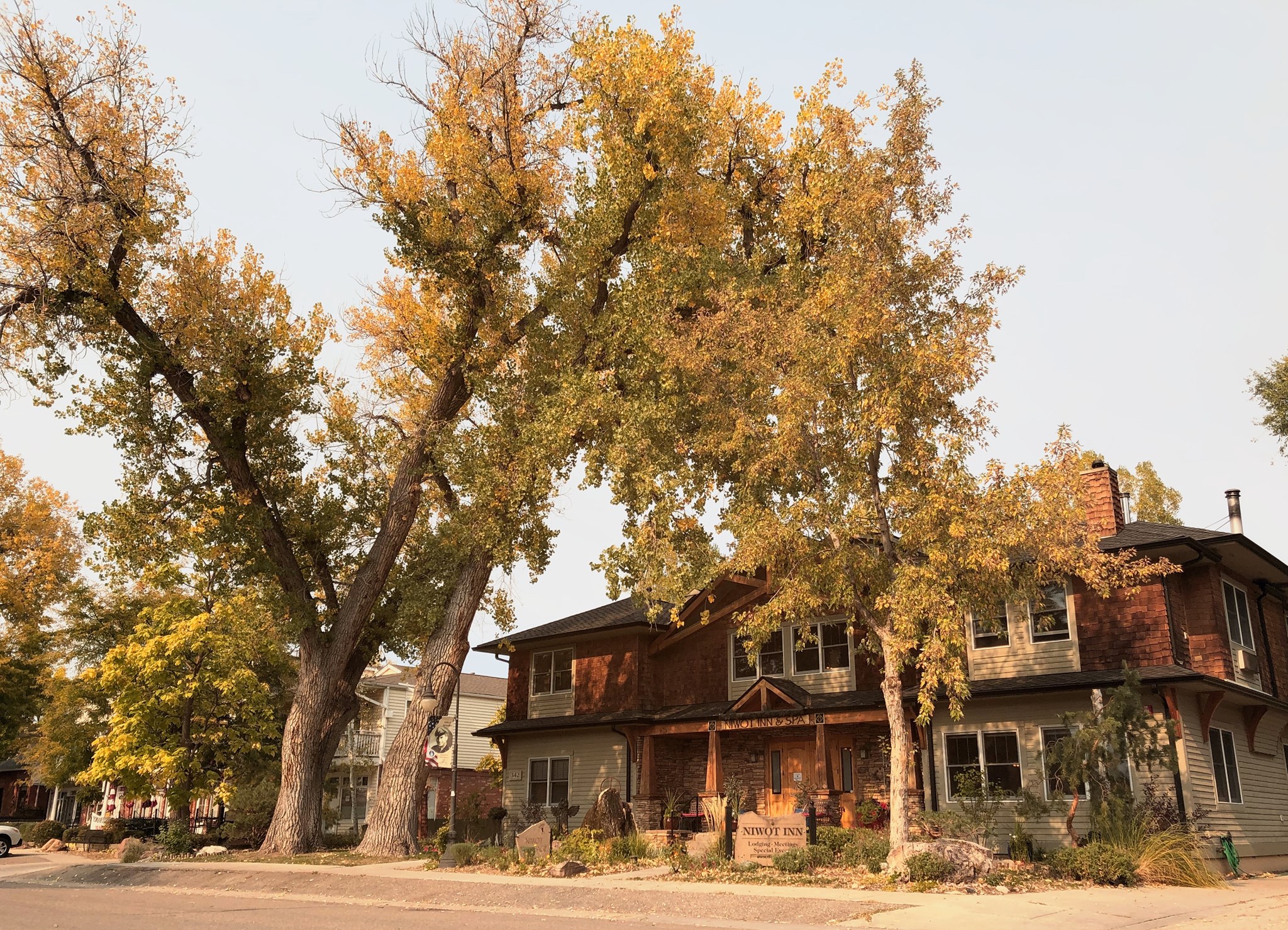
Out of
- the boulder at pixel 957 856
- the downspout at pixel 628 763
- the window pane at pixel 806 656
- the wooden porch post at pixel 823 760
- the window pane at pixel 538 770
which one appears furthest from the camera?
the window pane at pixel 538 770

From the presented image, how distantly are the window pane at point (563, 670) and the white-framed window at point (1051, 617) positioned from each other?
525 inches

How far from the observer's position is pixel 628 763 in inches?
1000

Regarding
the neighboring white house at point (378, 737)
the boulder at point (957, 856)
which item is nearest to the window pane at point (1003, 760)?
the boulder at point (957, 856)

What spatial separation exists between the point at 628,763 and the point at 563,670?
408 centimetres

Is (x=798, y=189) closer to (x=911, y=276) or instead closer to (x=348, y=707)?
(x=911, y=276)

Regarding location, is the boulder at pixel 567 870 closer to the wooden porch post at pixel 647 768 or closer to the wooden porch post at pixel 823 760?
the wooden porch post at pixel 823 760

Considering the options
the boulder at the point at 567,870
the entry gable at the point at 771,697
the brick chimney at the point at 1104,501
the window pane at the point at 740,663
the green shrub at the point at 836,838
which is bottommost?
the boulder at the point at 567,870

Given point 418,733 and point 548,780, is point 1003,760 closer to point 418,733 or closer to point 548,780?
point 418,733

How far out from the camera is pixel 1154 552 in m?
19.3

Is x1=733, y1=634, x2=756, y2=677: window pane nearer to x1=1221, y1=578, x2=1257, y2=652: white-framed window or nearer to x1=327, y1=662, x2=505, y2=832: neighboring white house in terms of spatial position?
x1=1221, y1=578, x2=1257, y2=652: white-framed window

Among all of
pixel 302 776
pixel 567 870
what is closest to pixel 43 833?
pixel 302 776

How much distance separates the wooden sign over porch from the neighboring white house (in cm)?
2777

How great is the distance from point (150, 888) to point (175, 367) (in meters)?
10.7

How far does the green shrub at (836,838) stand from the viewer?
57.2 feet
